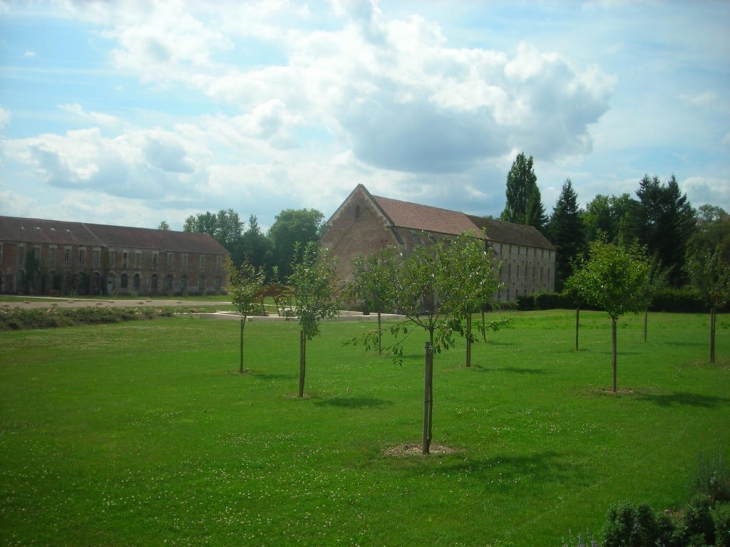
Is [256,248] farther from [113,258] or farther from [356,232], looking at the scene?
[356,232]

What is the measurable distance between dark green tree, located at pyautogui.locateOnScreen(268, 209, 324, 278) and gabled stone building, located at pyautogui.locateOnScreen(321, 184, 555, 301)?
44361 millimetres

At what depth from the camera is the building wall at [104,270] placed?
7588 centimetres

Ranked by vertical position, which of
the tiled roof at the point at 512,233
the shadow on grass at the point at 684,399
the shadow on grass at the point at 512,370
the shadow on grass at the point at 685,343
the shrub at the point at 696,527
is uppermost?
the tiled roof at the point at 512,233

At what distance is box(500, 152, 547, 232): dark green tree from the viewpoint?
9362cm

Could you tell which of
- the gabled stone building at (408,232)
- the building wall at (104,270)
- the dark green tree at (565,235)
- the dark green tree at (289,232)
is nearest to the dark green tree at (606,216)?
the dark green tree at (565,235)

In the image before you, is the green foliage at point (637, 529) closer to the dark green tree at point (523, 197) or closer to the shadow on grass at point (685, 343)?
the shadow on grass at point (685, 343)

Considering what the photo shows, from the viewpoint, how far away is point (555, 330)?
36812mm

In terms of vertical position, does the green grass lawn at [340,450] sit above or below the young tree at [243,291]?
below

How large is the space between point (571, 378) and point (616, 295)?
3.01 meters

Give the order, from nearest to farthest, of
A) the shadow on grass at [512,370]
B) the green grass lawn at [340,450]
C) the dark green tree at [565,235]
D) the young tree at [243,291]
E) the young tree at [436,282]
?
the green grass lawn at [340,450] → the young tree at [436,282] → the shadow on grass at [512,370] → the young tree at [243,291] → the dark green tree at [565,235]

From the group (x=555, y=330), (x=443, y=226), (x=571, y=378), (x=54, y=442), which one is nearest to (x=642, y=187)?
(x=443, y=226)

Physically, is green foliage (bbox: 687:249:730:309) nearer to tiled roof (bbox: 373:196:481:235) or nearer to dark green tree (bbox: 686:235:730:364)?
dark green tree (bbox: 686:235:730:364)

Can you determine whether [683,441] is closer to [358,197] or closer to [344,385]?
[344,385]

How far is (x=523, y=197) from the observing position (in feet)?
319
